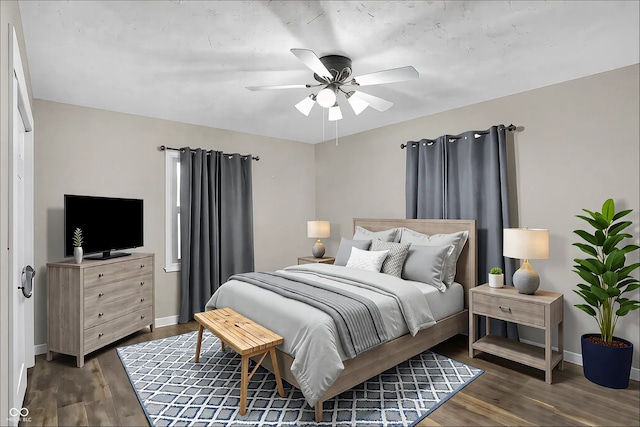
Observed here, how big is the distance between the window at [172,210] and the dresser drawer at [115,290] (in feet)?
1.73

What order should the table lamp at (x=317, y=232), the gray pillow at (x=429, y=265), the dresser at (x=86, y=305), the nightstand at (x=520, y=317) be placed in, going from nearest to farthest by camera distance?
the nightstand at (x=520, y=317) → the dresser at (x=86, y=305) → the gray pillow at (x=429, y=265) → the table lamp at (x=317, y=232)

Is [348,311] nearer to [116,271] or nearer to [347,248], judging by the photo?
[347,248]

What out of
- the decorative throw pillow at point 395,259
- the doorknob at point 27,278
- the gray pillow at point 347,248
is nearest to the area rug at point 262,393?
the decorative throw pillow at point 395,259

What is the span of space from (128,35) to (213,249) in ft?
9.28

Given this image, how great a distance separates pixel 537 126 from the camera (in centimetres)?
341

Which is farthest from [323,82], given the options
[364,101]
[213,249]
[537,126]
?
[213,249]

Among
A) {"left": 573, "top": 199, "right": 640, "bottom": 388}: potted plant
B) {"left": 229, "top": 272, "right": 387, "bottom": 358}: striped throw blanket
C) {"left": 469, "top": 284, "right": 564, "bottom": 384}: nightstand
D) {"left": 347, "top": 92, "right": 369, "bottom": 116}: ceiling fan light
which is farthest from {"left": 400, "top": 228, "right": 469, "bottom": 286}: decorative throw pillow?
{"left": 347, "top": 92, "right": 369, "bottom": 116}: ceiling fan light

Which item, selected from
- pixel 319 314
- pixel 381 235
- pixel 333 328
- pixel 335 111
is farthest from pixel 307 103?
pixel 381 235

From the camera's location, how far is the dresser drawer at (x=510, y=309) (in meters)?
2.91

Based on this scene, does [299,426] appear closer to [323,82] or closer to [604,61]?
[323,82]

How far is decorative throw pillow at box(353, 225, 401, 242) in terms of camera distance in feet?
14.0

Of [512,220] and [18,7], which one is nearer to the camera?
[18,7]

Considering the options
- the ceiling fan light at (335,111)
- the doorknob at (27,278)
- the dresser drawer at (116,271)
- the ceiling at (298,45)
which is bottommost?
the dresser drawer at (116,271)

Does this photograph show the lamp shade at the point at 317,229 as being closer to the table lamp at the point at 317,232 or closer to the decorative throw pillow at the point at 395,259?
the table lamp at the point at 317,232
